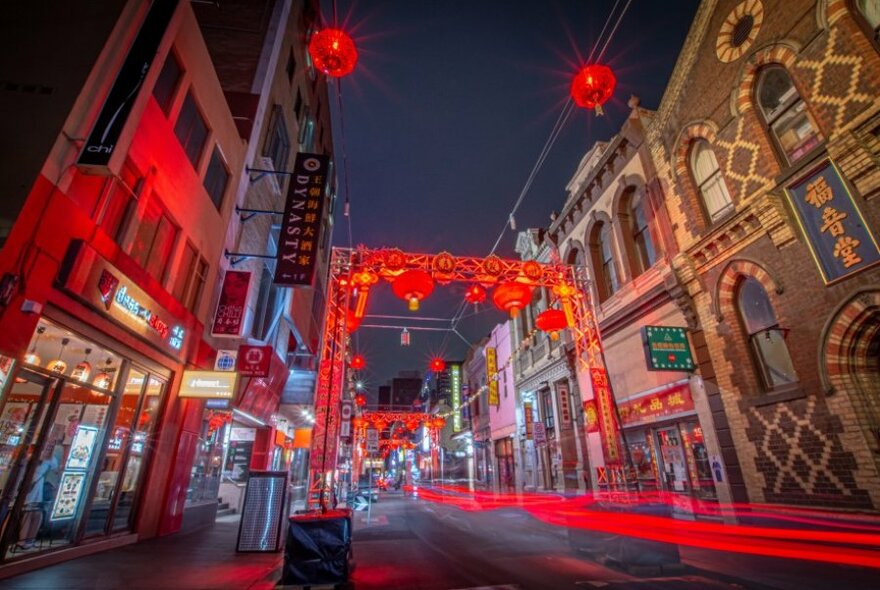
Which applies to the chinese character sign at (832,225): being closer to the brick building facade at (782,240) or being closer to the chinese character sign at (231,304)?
the brick building facade at (782,240)

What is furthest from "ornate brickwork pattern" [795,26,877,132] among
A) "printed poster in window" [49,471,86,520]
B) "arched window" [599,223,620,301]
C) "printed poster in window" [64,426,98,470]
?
"printed poster in window" [49,471,86,520]

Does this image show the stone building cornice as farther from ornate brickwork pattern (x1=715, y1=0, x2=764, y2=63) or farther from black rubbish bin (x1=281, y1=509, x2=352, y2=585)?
black rubbish bin (x1=281, y1=509, x2=352, y2=585)

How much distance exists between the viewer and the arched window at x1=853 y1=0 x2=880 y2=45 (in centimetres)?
793

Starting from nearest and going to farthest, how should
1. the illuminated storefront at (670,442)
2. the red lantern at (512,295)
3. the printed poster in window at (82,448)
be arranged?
the printed poster in window at (82,448), the red lantern at (512,295), the illuminated storefront at (670,442)

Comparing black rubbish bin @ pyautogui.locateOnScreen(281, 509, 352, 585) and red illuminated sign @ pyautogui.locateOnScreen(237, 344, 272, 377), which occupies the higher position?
red illuminated sign @ pyautogui.locateOnScreen(237, 344, 272, 377)

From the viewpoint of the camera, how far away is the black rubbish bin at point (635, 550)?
644cm

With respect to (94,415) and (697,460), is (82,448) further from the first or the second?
(697,460)

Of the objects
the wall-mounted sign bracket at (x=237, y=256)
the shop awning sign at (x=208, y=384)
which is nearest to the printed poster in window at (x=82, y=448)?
the shop awning sign at (x=208, y=384)

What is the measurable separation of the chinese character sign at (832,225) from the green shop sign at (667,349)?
4066mm

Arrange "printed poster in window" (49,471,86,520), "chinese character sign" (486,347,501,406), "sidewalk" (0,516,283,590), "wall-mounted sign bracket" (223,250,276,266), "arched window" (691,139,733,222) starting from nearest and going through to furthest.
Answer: "sidewalk" (0,516,283,590)
"printed poster in window" (49,471,86,520)
"arched window" (691,139,733,222)
"wall-mounted sign bracket" (223,250,276,266)
"chinese character sign" (486,347,501,406)

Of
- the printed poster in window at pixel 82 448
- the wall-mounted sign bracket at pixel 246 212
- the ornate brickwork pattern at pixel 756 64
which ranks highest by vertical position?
the ornate brickwork pattern at pixel 756 64

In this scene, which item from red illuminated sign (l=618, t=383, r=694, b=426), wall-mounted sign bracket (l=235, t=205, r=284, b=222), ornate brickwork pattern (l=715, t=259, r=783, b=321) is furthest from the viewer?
wall-mounted sign bracket (l=235, t=205, r=284, b=222)

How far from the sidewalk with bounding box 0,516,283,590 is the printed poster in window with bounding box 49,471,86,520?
871mm

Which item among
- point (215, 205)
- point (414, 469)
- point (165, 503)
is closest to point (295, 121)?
point (215, 205)
